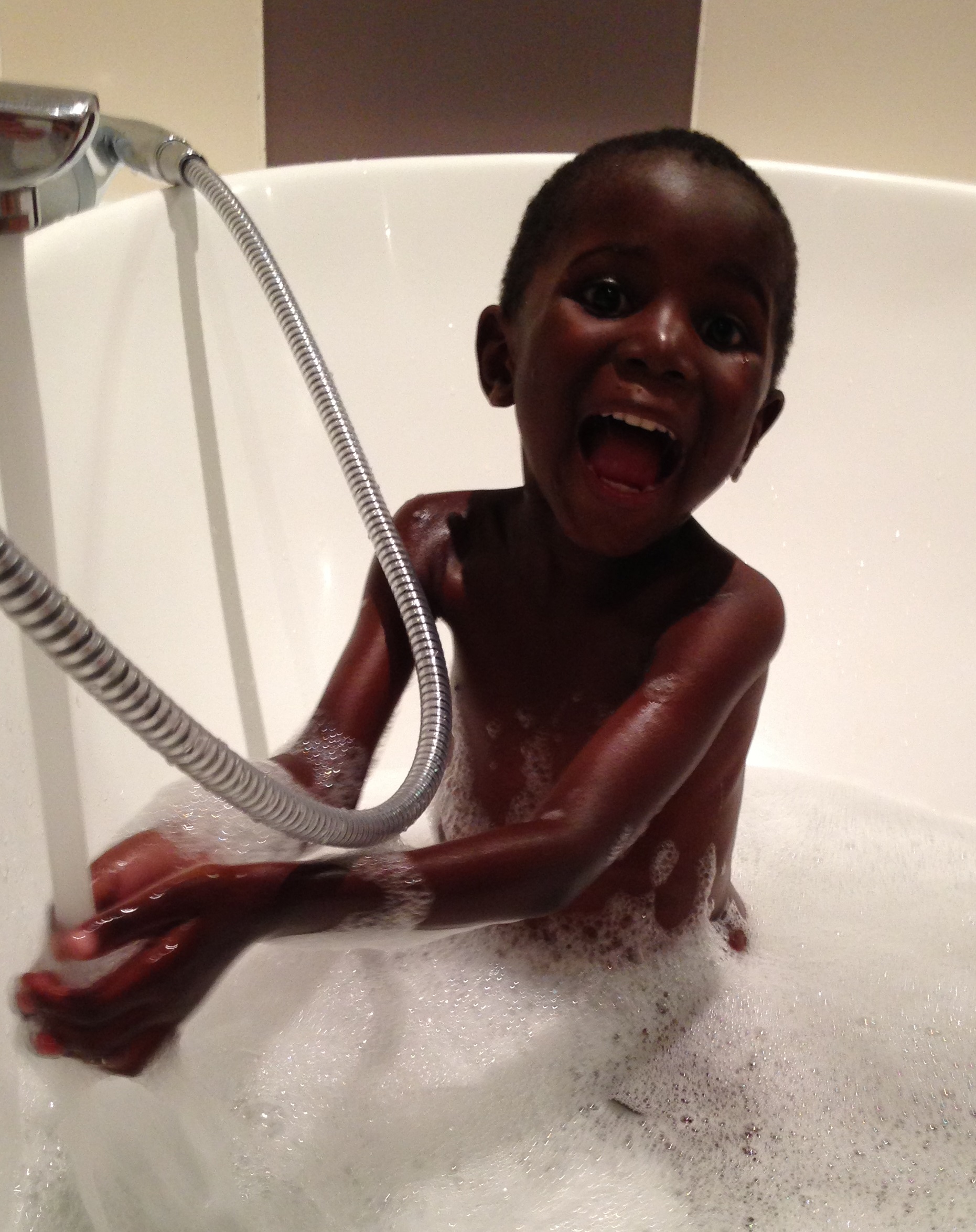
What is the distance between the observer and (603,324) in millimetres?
534

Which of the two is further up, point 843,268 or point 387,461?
point 843,268

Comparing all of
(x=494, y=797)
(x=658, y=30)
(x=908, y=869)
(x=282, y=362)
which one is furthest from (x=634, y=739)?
(x=658, y=30)

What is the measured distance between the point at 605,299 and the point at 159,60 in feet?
2.49

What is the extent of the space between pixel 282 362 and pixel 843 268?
19.9 inches

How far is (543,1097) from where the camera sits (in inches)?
25.0

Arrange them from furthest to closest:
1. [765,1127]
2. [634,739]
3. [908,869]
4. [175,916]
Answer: [908,869]
[765,1127]
[634,739]
[175,916]

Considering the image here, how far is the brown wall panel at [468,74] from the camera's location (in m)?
1.11

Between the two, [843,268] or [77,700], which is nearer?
[77,700]

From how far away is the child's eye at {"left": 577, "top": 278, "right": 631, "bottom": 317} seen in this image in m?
0.54

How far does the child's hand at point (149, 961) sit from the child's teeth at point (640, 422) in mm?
248

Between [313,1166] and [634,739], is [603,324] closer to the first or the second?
[634,739]

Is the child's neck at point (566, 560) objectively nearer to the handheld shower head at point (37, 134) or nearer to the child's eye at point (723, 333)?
the child's eye at point (723, 333)

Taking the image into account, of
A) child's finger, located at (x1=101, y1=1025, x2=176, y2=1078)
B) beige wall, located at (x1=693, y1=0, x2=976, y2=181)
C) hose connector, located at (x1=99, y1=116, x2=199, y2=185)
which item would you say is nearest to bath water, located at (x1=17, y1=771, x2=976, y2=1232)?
child's finger, located at (x1=101, y1=1025, x2=176, y2=1078)

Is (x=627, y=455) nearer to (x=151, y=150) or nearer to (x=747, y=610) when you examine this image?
(x=747, y=610)
